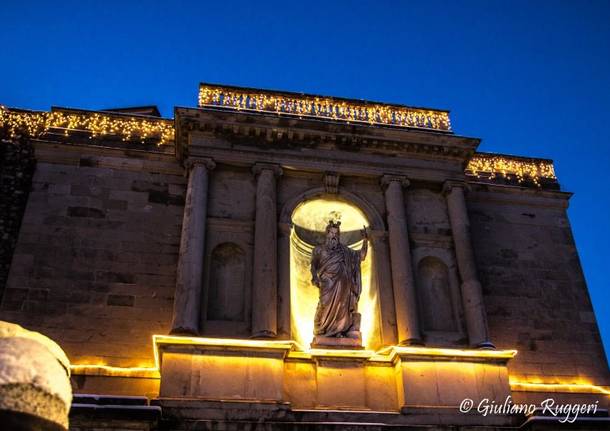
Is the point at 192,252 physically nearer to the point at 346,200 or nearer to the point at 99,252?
the point at 99,252

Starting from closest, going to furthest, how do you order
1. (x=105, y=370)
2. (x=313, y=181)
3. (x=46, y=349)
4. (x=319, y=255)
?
(x=46, y=349)
(x=105, y=370)
(x=319, y=255)
(x=313, y=181)

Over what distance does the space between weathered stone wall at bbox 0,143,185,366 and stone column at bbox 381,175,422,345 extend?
4640 millimetres

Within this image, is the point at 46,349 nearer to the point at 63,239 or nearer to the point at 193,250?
the point at 193,250

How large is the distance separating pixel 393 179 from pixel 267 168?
289 cm

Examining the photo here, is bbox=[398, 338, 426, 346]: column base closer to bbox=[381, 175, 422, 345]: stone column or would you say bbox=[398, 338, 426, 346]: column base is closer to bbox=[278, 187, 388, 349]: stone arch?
bbox=[381, 175, 422, 345]: stone column

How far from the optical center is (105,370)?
466 inches

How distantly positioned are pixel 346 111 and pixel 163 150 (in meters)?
4.48

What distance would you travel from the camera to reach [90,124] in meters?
14.9

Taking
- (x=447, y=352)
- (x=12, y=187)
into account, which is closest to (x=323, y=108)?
(x=447, y=352)

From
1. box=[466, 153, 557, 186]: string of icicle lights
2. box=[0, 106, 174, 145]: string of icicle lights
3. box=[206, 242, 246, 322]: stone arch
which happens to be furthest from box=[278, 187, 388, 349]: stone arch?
box=[466, 153, 557, 186]: string of icicle lights

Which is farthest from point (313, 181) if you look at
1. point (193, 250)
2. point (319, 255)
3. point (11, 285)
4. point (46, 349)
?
point (46, 349)

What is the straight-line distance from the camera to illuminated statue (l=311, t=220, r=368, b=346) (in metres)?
12.2

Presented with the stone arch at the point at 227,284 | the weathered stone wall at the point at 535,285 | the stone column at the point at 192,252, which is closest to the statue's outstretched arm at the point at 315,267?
the stone arch at the point at 227,284

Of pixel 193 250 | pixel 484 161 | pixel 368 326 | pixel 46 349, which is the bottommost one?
pixel 46 349
